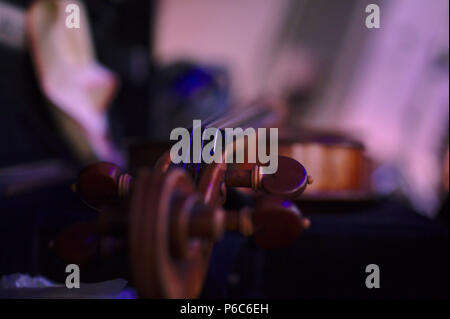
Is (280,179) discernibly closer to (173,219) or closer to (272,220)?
(272,220)

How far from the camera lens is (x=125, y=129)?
2191mm

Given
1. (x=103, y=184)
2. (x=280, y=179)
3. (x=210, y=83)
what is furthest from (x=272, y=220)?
(x=210, y=83)

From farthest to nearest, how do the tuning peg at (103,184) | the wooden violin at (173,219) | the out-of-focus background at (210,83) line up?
the out-of-focus background at (210,83)
the tuning peg at (103,184)
the wooden violin at (173,219)

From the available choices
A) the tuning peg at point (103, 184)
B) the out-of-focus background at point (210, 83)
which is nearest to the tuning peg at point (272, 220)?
the tuning peg at point (103, 184)

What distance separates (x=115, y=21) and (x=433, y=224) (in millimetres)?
1823

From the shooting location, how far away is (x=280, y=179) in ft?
1.66

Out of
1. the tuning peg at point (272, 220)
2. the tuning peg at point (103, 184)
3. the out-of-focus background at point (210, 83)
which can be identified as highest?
the out-of-focus background at point (210, 83)

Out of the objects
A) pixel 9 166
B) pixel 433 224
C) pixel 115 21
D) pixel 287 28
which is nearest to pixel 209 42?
pixel 287 28

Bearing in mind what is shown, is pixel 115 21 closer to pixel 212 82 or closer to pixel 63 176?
pixel 212 82

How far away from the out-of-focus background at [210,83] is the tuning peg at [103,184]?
346 millimetres

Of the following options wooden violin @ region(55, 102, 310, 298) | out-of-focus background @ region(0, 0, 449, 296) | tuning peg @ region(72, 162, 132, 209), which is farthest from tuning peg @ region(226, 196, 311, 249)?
out-of-focus background @ region(0, 0, 449, 296)

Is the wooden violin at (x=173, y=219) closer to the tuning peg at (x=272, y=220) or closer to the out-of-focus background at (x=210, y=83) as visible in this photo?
the tuning peg at (x=272, y=220)

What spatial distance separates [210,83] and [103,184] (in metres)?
1.59

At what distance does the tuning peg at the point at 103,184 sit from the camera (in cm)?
49
